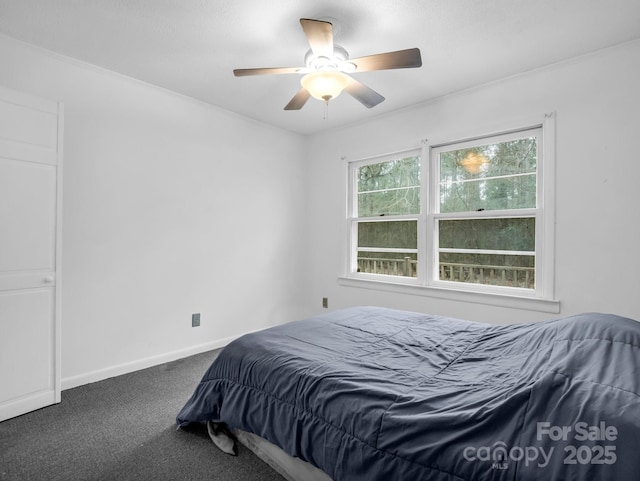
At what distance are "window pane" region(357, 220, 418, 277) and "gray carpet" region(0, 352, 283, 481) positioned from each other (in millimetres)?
2264

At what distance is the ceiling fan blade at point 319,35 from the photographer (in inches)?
67.2

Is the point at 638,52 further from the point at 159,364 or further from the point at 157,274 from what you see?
the point at 159,364

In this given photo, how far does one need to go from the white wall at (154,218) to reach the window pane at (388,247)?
968 mm

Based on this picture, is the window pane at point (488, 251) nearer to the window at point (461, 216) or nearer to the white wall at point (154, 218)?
the window at point (461, 216)

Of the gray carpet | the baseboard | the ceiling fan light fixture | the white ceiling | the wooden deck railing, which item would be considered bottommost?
the gray carpet

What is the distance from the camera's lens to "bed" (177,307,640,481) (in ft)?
3.01

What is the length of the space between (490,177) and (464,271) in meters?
0.87

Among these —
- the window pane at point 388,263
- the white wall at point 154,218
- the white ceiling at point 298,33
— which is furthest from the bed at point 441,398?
the white ceiling at point 298,33

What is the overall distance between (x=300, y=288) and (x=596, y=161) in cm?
316

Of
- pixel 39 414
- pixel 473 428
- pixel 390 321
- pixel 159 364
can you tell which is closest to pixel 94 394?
pixel 39 414

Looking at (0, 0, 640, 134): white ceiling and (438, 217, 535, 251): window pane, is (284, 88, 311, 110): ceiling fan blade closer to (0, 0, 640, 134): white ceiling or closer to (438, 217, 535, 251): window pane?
(0, 0, 640, 134): white ceiling

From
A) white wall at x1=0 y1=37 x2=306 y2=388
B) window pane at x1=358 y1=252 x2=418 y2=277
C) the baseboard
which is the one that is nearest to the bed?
the baseboard

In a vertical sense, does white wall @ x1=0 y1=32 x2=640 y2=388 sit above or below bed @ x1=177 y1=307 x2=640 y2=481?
above

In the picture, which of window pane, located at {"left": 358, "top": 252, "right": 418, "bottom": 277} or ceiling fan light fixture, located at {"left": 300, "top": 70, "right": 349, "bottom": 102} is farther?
window pane, located at {"left": 358, "top": 252, "right": 418, "bottom": 277}
